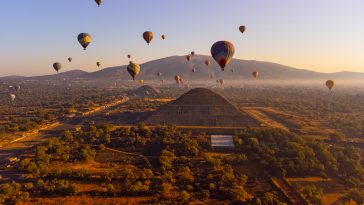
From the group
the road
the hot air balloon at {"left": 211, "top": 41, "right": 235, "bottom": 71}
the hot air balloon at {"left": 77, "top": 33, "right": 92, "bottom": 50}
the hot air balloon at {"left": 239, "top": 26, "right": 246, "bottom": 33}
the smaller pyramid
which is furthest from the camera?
the hot air balloon at {"left": 239, "top": 26, "right": 246, "bottom": 33}

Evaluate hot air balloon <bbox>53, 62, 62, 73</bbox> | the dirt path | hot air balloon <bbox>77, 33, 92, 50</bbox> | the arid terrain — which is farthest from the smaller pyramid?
hot air balloon <bbox>53, 62, 62, 73</bbox>

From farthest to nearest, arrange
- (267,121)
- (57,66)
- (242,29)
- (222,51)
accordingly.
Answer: (57,66) < (267,121) < (242,29) < (222,51)

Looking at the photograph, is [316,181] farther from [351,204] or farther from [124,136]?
[124,136]

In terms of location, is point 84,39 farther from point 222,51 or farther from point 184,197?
point 184,197

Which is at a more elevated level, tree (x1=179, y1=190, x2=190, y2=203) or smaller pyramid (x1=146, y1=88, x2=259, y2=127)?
smaller pyramid (x1=146, y1=88, x2=259, y2=127)

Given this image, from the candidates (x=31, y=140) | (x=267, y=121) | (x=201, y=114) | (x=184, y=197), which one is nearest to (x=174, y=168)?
(x=184, y=197)

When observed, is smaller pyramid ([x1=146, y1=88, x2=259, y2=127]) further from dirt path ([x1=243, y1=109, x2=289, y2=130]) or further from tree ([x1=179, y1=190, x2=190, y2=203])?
tree ([x1=179, y1=190, x2=190, y2=203])

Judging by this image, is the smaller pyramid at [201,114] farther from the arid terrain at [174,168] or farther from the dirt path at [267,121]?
the arid terrain at [174,168]

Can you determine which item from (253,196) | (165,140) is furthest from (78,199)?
(165,140)

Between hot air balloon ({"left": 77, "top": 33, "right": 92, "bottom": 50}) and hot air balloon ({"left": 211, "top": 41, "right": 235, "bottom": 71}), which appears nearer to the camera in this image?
hot air balloon ({"left": 211, "top": 41, "right": 235, "bottom": 71})
